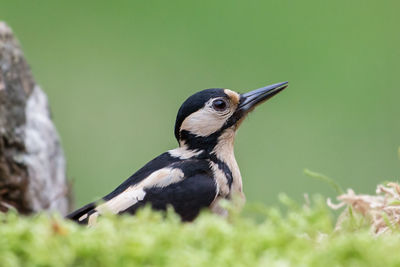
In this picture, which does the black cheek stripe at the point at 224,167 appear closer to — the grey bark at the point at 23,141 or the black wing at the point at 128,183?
the black wing at the point at 128,183

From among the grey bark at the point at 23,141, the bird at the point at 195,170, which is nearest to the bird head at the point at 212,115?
the bird at the point at 195,170

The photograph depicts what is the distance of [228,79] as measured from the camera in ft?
30.0

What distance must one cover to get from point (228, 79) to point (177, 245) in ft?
25.3

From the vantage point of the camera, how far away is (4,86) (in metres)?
3.79

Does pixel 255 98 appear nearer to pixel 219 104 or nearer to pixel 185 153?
pixel 219 104

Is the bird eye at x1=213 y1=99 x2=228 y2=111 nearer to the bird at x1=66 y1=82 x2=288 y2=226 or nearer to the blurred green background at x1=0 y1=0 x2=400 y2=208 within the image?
the bird at x1=66 y1=82 x2=288 y2=226

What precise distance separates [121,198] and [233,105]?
1006 millimetres

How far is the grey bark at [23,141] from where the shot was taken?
3.82 m

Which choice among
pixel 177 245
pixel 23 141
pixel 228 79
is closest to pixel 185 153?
pixel 23 141

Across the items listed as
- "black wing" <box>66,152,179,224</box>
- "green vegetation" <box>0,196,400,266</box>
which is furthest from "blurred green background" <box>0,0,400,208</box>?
"green vegetation" <box>0,196,400,266</box>

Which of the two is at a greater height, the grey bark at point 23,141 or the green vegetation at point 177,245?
the green vegetation at point 177,245

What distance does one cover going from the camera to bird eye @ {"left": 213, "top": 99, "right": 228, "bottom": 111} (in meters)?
3.82

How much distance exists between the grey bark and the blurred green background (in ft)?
10.1

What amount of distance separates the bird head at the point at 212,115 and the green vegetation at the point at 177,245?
6.79 feet
